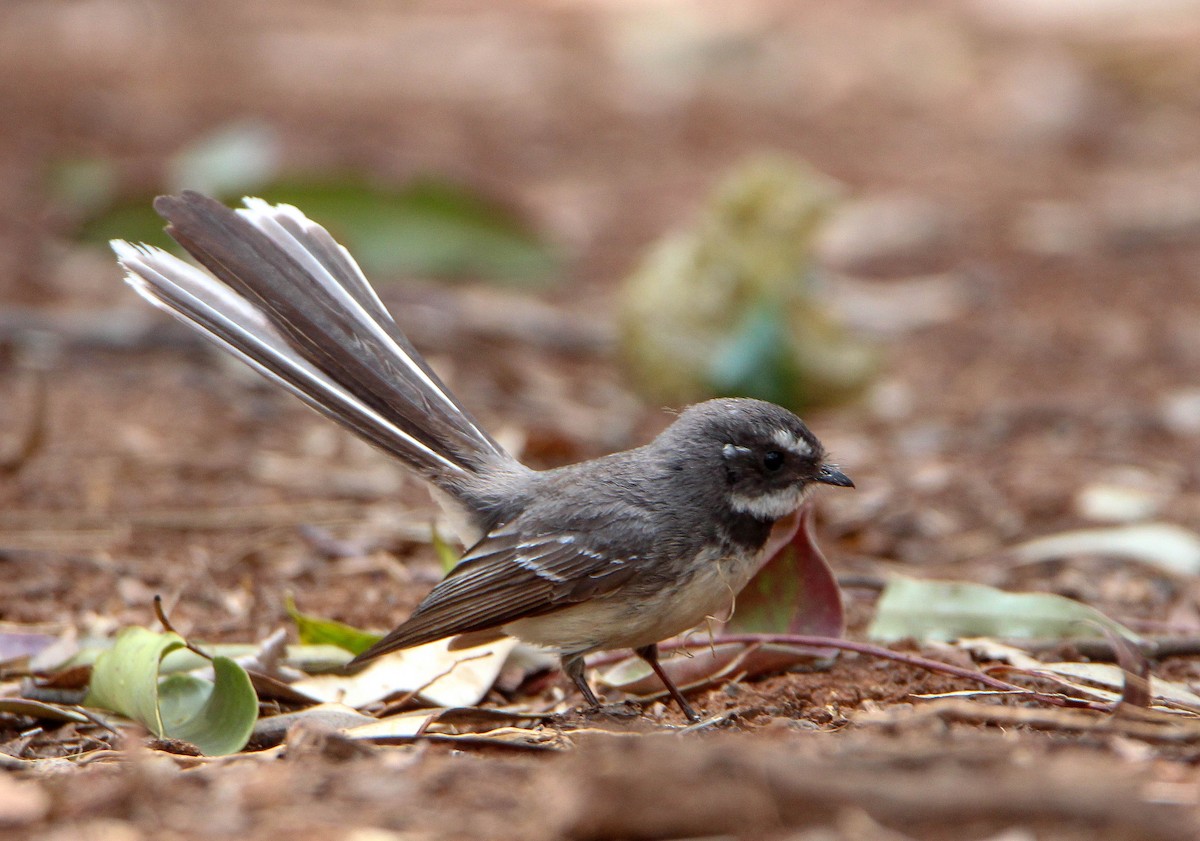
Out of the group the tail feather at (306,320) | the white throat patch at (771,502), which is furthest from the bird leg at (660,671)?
the tail feather at (306,320)

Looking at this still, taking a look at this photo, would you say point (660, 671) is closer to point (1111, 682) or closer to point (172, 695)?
point (1111, 682)

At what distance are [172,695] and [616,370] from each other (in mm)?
4783

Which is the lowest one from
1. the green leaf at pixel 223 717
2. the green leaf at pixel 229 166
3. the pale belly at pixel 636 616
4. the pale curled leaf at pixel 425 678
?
the green leaf at pixel 223 717

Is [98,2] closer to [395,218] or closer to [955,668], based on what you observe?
[395,218]

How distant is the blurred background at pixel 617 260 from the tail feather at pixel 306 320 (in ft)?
2.38

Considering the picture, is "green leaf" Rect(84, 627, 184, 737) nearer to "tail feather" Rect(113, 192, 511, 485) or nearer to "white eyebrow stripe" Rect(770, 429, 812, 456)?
"tail feather" Rect(113, 192, 511, 485)

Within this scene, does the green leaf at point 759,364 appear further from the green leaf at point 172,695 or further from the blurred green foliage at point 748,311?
the green leaf at point 172,695

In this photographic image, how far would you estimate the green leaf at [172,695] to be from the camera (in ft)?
13.0

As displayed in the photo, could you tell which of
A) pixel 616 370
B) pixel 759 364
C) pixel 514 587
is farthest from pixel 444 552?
pixel 616 370

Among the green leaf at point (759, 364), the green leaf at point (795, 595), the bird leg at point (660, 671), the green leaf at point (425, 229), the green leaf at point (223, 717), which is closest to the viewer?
the green leaf at point (223, 717)

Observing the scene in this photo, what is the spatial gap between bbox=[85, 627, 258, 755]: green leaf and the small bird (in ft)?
1.28

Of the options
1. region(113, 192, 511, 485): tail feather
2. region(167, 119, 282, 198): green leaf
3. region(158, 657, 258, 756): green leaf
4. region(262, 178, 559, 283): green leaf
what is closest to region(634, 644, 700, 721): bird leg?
region(113, 192, 511, 485): tail feather

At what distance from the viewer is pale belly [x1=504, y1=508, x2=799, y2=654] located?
14.2 ft

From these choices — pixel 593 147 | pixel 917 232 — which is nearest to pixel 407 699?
pixel 917 232
